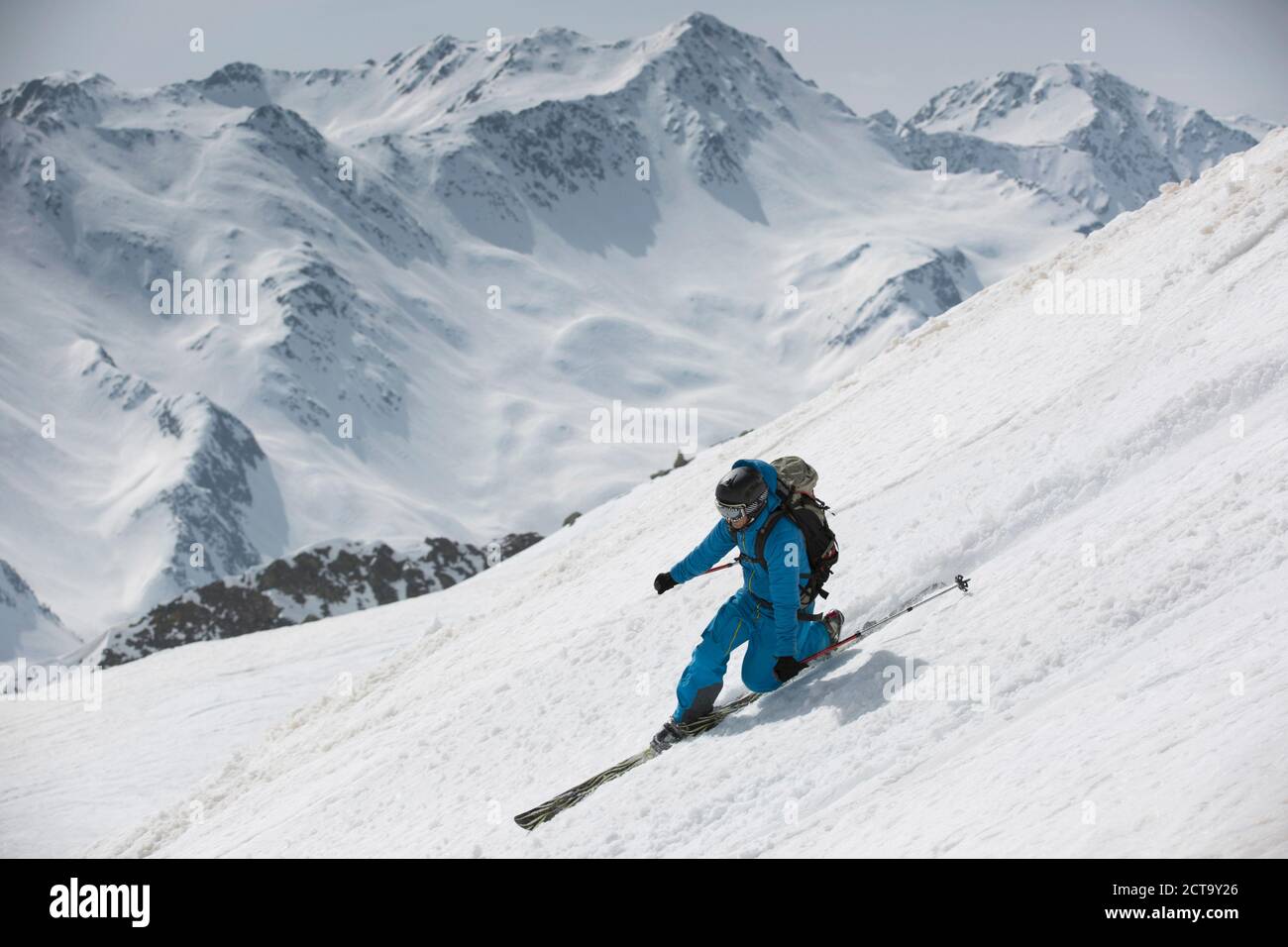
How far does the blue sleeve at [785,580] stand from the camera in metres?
9.34

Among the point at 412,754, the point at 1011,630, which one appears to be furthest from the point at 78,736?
the point at 1011,630

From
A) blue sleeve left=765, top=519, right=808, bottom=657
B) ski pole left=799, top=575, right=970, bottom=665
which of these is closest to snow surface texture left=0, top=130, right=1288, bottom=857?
ski pole left=799, top=575, right=970, bottom=665

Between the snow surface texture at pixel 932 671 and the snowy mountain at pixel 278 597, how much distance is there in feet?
93.3

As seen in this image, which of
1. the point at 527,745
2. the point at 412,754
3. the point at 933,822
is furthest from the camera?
the point at 412,754

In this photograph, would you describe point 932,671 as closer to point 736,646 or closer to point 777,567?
point 777,567

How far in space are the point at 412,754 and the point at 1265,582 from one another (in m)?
8.39

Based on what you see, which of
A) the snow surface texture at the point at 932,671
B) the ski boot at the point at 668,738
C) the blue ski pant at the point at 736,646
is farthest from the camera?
the ski boot at the point at 668,738

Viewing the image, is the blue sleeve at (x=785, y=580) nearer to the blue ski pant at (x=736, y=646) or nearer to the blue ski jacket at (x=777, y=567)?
the blue ski jacket at (x=777, y=567)

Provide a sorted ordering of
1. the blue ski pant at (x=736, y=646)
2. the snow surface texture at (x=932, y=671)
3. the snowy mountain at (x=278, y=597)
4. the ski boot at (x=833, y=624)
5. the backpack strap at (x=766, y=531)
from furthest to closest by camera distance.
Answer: the snowy mountain at (x=278, y=597), the ski boot at (x=833, y=624), the blue ski pant at (x=736, y=646), the backpack strap at (x=766, y=531), the snow surface texture at (x=932, y=671)

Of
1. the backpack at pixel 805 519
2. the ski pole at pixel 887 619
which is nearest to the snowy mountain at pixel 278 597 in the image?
the ski pole at pixel 887 619

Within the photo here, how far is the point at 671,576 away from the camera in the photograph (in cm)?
1022
